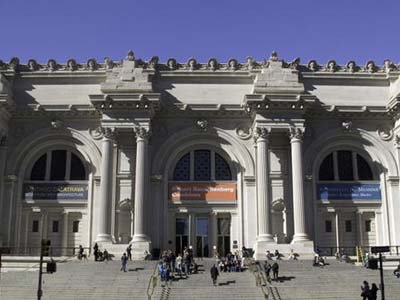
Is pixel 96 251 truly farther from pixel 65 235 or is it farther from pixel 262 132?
pixel 262 132

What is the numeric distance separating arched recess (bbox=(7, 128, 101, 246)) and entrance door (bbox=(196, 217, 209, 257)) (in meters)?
8.10

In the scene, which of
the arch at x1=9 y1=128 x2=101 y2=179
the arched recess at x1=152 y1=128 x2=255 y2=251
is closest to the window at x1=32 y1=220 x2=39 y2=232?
the arch at x1=9 y1=128 x2=101 y2=179

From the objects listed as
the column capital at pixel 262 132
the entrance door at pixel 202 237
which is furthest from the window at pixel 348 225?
the entrance door at pixel 202 237

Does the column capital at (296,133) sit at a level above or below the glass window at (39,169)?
above

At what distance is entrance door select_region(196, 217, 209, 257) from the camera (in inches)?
1592

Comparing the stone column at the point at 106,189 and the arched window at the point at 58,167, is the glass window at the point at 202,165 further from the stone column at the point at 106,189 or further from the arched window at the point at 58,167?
the arched window at the point at 58,167

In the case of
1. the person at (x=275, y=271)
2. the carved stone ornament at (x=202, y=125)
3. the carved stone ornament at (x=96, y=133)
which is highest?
the carved stone ornament at (x=202, y=125)

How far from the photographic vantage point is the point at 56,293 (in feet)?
89.8

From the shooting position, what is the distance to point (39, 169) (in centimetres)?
4169

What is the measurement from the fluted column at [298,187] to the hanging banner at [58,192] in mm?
14861

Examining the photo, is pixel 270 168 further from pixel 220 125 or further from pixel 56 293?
pixel 56 293

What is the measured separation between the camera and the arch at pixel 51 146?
135 feet

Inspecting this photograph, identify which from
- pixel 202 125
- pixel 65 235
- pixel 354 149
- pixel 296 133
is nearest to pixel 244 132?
pixel 202 125

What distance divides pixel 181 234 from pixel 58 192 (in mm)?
9357
